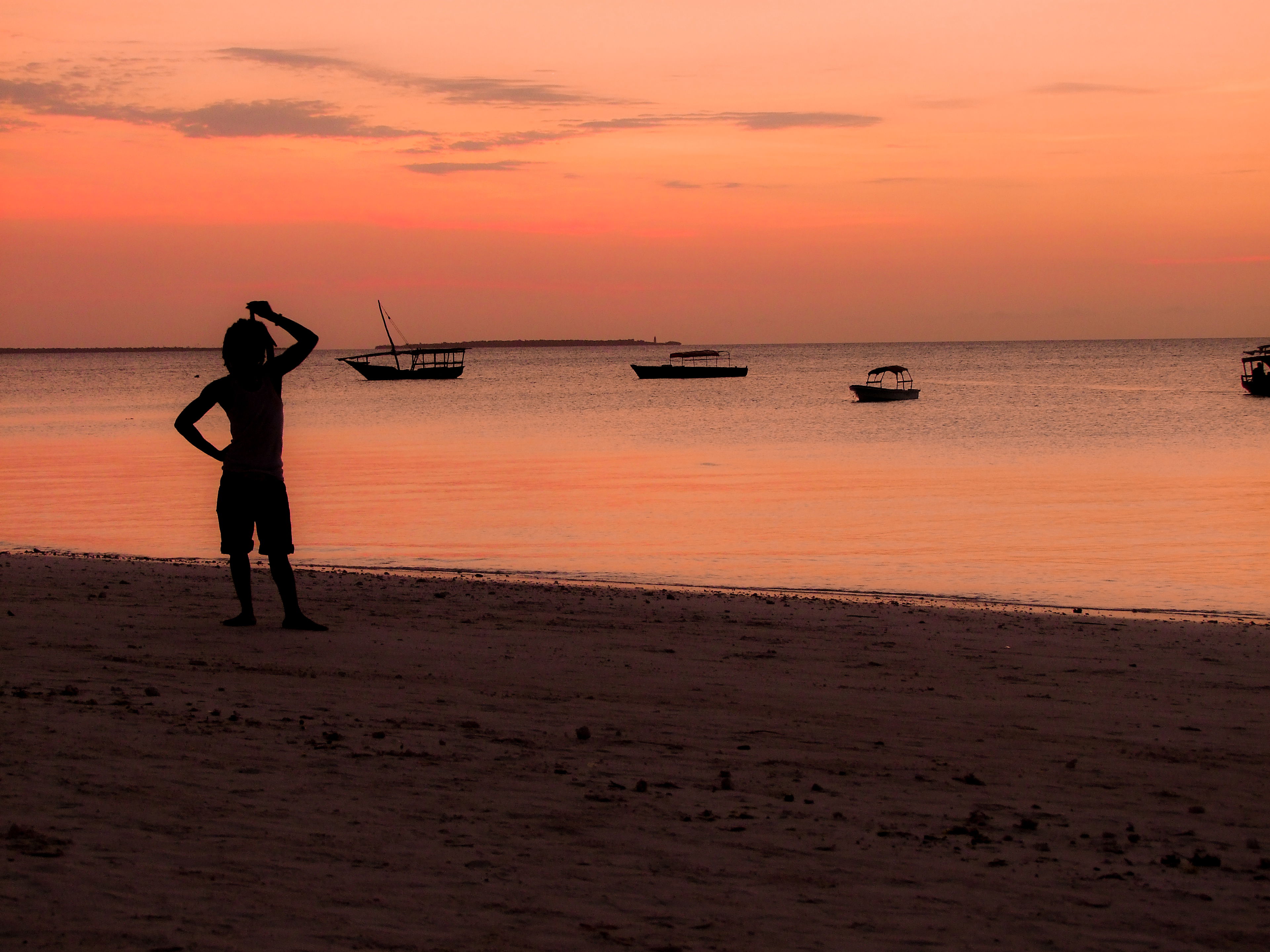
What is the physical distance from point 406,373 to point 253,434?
103006mm

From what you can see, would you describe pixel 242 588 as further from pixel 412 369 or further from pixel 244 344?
pixel 412 369

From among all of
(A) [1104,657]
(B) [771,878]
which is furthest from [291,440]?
(B) [771,878]

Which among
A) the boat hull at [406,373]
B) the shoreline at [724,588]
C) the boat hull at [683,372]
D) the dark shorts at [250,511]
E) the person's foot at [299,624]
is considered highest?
the dark shorts at [250,511]

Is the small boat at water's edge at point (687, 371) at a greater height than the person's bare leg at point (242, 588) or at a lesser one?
lesser

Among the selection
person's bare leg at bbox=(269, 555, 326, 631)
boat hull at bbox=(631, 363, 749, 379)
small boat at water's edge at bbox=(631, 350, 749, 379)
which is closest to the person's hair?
person's bare leg at bbox=(269, 555, 326, 631)

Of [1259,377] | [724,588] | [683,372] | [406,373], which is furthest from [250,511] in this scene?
[406,373]

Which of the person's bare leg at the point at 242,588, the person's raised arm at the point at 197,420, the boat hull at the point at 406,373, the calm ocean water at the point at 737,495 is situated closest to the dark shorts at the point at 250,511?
the person's bare leg at the point at 242,588

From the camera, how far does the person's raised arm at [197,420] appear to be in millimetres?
8094

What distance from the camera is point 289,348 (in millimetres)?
8266

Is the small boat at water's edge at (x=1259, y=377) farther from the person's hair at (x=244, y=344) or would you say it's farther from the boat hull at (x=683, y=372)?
the person's hair at (x=244, y=344)

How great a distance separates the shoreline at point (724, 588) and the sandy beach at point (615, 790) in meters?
2.84

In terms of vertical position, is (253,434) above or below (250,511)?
above

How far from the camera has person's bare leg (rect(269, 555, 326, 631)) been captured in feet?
28.4

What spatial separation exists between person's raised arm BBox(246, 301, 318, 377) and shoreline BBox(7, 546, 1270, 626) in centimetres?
558
